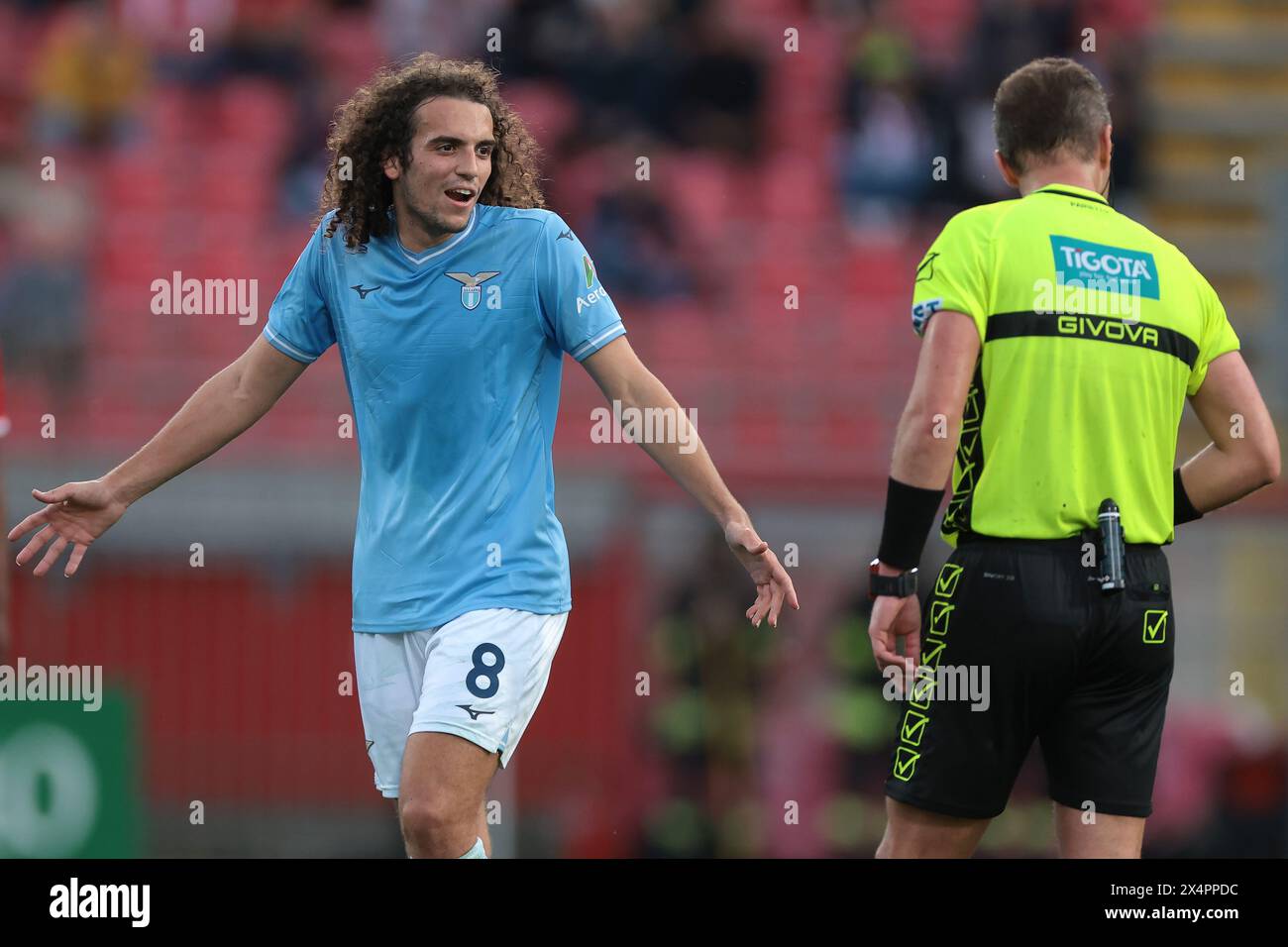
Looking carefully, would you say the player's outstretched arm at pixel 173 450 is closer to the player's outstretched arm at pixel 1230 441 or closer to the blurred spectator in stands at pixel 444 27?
the player's outstretched arm at pixel 1230 441

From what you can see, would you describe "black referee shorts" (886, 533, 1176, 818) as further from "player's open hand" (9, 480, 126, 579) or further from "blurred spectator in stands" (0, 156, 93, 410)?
"blurred spectator in stands" (0, 156, 93, 410)

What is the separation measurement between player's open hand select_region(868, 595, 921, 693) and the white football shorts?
84 cm

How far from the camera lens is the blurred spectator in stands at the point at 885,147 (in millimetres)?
12617

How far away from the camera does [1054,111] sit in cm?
442

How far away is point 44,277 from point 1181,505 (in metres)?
8.11

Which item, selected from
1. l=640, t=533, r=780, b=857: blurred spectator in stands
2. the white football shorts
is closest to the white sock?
the white football shorts

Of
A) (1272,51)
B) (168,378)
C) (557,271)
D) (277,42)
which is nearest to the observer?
(557,271)

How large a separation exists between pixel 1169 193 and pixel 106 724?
9.48m

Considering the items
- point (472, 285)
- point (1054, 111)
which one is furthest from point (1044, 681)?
point (472, 285)

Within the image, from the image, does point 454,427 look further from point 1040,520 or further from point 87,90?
point 87,90

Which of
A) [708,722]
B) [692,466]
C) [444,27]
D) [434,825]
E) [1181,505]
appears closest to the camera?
[434,825]

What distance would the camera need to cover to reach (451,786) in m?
4.36
